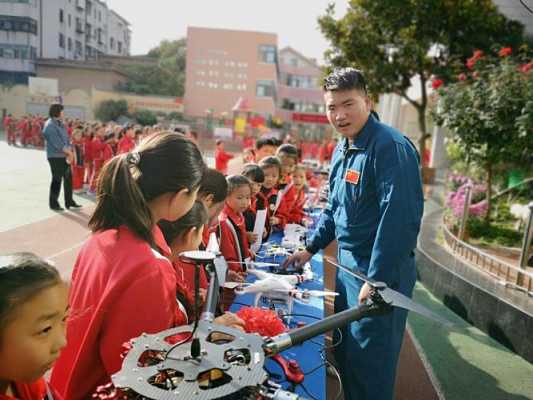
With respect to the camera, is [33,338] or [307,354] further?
[307,354]

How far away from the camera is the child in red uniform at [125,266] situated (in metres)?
1.17

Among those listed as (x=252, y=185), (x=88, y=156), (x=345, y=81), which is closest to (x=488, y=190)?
(x=252, y=185)

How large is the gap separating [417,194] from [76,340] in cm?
165

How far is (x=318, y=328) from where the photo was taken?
0.96 meters

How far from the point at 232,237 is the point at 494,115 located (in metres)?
3.62

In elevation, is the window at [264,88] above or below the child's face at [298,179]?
above

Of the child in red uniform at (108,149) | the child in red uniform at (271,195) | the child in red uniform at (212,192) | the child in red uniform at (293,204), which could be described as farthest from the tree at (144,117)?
the child in red uniform at (212,192)

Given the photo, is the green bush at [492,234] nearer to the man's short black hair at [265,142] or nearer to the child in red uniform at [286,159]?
the child in red uniform at [286,159]

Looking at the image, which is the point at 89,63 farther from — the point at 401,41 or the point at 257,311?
the point at 257,311

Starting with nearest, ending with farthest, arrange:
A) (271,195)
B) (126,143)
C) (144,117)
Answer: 1. (271,195)
2. (126,143)
3. (144,117)

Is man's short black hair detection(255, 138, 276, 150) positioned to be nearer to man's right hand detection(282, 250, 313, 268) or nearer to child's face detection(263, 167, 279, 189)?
child's face detection(263, 167, 279, 189)

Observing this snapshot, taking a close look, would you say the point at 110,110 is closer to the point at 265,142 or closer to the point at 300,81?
the point at 300,81

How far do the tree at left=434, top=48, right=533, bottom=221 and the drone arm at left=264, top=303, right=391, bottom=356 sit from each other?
4.20 meters

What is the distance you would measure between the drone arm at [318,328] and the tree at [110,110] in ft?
104
